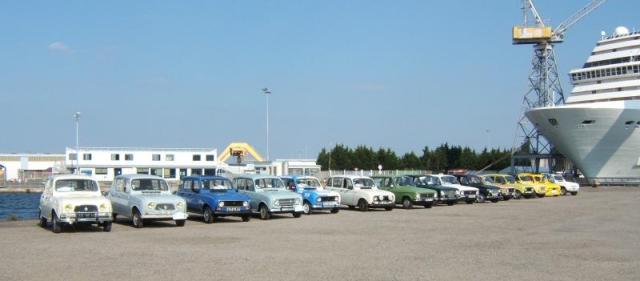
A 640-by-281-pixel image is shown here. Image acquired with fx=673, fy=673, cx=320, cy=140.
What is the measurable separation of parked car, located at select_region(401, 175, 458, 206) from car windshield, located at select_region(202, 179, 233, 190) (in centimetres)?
1138

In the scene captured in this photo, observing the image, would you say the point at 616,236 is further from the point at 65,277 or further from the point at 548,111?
the point at 548,111

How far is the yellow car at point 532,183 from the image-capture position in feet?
133

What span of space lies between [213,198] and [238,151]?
68044 mm

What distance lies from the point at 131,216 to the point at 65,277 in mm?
9513

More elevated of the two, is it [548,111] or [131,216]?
[548,111]

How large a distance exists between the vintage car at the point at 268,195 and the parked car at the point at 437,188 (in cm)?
945

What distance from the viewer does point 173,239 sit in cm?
1609

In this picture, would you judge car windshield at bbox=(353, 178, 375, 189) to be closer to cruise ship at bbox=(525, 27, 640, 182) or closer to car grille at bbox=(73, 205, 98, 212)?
car grille at bbox=(73, 205, 98, 212)

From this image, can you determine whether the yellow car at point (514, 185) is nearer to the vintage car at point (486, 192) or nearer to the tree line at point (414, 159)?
the vintage car at point (486, 192)

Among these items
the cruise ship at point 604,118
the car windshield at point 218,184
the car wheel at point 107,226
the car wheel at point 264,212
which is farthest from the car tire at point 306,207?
the cruise ship at point 604,118

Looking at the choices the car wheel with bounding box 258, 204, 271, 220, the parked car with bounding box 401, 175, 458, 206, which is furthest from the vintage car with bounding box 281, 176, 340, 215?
the parked car with bounding box 401, 175, 458, 206

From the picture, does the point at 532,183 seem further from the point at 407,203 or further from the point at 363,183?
the point at 363,183

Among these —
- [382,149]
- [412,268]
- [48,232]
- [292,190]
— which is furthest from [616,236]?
[382,149]

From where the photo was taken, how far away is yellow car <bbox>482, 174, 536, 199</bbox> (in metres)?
38.5
